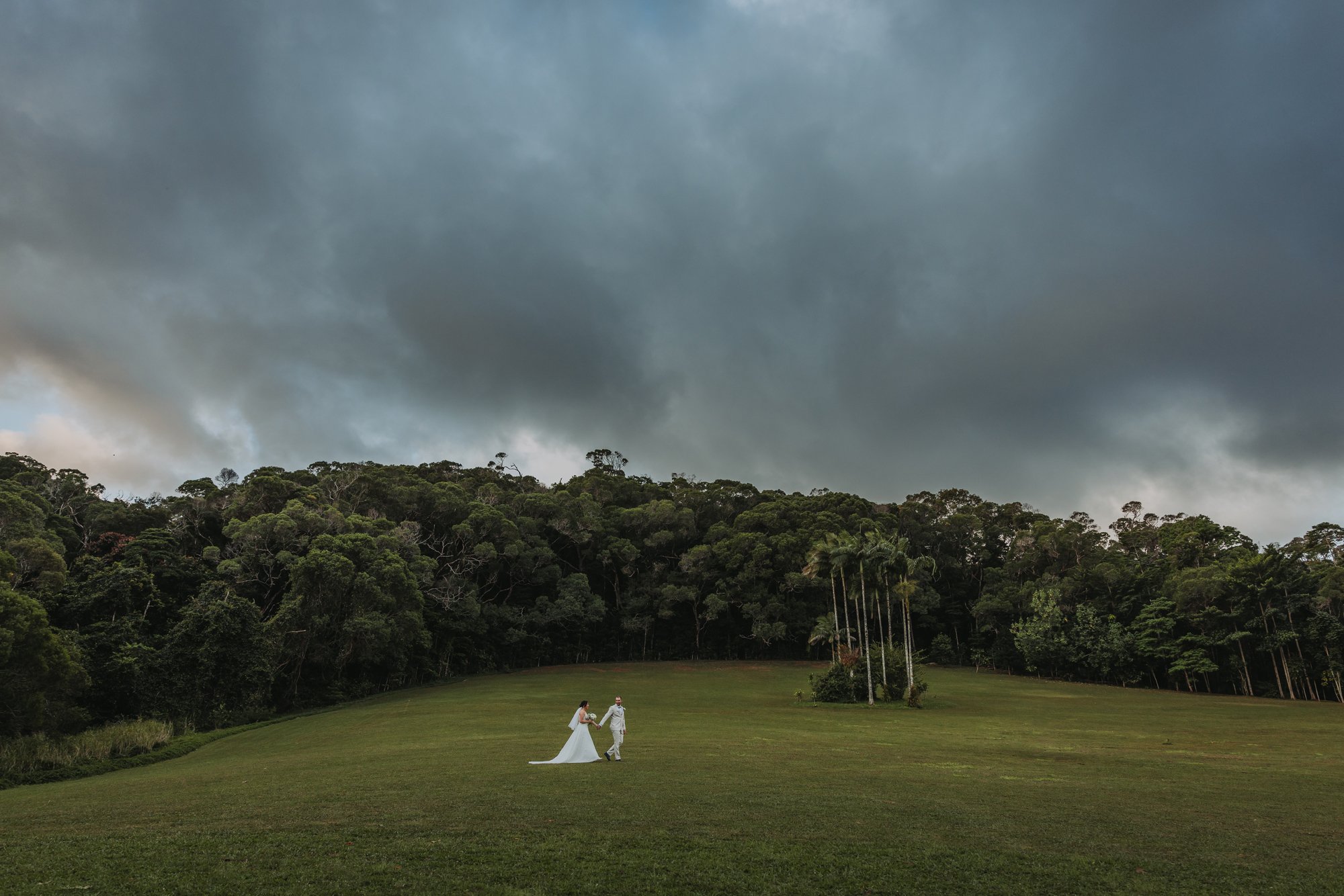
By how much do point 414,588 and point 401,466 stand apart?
93.9 feet

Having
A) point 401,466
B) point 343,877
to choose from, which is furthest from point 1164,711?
point 401,466

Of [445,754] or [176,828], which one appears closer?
[176,828]

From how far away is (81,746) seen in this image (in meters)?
27.2

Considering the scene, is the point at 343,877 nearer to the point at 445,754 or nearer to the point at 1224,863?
the point at 1224,863

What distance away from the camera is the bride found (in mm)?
18641

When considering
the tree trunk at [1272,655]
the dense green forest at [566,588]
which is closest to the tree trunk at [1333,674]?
the dense green forest at [566,588]

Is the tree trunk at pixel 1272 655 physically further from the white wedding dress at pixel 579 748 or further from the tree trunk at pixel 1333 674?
the white wedding dress at pixel 579 748

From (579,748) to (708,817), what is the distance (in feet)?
26.5

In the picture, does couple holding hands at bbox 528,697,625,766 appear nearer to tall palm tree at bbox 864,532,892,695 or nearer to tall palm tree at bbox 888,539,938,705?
tall palm tree at bbox 888,539,938,705

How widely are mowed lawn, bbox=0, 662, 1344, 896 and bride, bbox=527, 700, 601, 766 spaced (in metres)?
1.14

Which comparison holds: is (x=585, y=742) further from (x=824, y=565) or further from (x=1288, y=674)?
(x=1288, y=674)

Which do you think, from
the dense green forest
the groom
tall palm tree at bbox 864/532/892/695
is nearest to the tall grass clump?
the dense green forest

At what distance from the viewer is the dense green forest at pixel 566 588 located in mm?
38281

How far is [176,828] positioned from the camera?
10.9 meters
